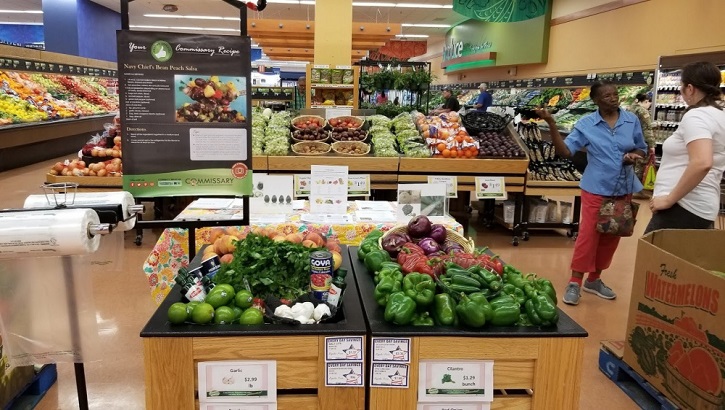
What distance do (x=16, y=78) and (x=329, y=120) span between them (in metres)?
7.58

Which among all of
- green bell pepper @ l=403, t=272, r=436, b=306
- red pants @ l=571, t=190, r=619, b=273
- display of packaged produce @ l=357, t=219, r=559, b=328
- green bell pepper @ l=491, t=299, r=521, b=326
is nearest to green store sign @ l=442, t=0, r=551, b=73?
red pants @ l=571, t=190, r=619, b=273

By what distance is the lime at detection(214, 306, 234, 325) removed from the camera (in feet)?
5.94

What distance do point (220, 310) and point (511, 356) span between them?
97cm

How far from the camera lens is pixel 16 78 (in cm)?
1062

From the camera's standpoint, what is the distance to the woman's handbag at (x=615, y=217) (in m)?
3.87

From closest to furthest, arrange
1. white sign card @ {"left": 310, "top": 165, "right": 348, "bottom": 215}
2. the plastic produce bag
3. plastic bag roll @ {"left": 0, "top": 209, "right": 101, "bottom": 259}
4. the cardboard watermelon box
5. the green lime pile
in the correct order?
1. plastic bag roll @ {"left": 0, "top": 209, "right": 101, "bottom": 259}
2. the plastic produce bag
3. the green lime pile
4. the cardboard watermelon box
5. white sign card @ {"left": 310, "top": 165, "right": 348, "bottom": 215}

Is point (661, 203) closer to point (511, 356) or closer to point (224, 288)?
point (511, 356)

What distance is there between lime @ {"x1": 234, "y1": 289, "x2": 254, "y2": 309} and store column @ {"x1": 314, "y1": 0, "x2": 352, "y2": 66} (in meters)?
7.77

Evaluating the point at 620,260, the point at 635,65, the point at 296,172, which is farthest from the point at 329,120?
the point at 635,65

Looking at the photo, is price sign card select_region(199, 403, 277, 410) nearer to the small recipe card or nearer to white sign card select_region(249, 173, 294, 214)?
the small recipe card

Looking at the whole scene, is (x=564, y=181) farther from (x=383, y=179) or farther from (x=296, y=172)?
(x=296, y=172)

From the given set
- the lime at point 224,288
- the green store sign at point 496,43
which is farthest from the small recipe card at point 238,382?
the green store sign at point 496,43

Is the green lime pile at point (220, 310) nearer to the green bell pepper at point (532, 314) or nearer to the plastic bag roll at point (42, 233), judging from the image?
the plastic bag roll at point (42, 233)

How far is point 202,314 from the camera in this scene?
5.85 ft
